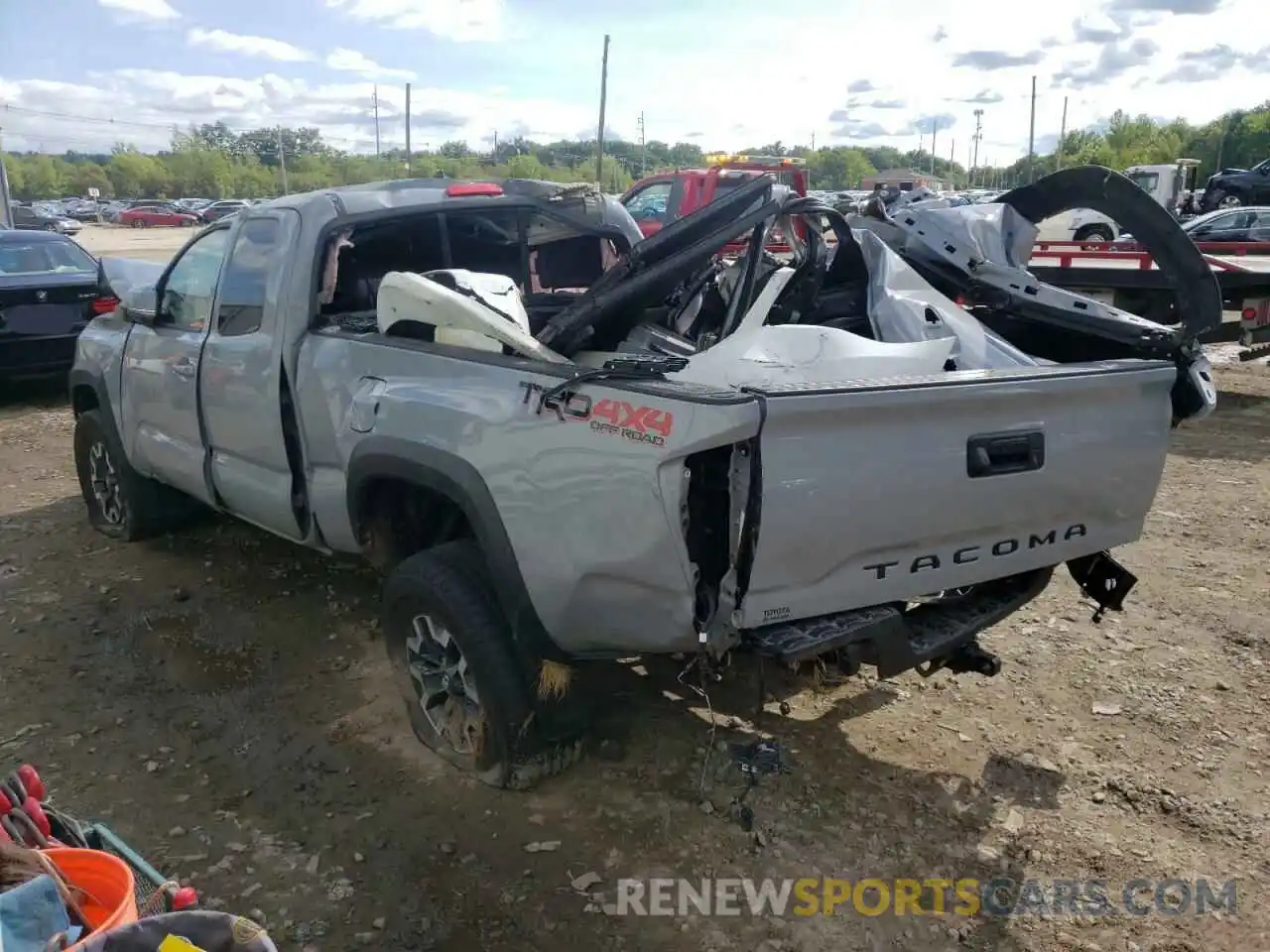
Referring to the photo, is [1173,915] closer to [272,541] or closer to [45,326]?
[272,541]

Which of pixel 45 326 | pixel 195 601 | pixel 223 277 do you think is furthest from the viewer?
pixel 45 326

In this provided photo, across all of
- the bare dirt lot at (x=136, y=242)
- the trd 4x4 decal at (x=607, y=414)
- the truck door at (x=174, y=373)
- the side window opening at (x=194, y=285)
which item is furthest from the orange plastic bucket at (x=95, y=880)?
the bare dirt lot at (x=136, y=242)

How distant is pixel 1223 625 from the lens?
4516 mm

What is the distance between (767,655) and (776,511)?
370 mm

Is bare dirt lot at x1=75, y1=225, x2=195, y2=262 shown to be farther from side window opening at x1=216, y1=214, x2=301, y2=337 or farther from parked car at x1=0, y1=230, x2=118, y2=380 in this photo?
side window opening at x1=216, y1=214, x2=301, y2=337

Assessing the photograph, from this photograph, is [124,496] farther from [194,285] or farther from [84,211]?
[84,211]

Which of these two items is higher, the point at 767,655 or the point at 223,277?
the point at 223,277

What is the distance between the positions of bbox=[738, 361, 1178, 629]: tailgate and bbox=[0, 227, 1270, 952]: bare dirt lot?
823mm

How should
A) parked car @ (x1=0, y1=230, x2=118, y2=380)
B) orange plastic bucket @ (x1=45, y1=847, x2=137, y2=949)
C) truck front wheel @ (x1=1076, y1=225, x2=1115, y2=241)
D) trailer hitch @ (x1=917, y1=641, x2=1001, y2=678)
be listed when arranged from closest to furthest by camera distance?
orange plastic bucket @ (x1=45, y1=847, x2=137, y2=949)
trailer hitch @ (x1=917, y1=641, x2=1001, y2=678)
parked car @ (x1=0, y1=230, x2=118, y2=380)
truck front wheel @ (x1=1076, y1=225, x2=1115, y2=241)

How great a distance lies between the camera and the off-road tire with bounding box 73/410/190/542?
5.59m

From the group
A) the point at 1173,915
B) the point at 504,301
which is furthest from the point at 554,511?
Answer: the point at 1173,915

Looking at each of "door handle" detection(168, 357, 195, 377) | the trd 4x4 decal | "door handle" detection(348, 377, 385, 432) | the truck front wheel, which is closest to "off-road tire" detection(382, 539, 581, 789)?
"door handle" detection(348, 377, 385, 432)

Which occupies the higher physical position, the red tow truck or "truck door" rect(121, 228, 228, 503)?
the red tow truck

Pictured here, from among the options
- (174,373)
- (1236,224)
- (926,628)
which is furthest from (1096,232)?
(926,628)
